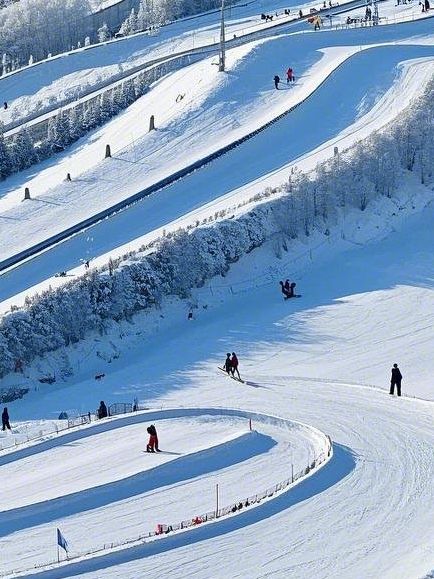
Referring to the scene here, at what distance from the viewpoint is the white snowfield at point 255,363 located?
74.8 ft

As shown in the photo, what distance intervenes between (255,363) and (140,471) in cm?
1137

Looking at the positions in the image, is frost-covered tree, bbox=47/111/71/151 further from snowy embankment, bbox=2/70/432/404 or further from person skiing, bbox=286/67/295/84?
snowy embankment, bbox=2/70/432/404

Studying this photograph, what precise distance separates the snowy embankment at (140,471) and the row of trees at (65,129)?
30054 mm

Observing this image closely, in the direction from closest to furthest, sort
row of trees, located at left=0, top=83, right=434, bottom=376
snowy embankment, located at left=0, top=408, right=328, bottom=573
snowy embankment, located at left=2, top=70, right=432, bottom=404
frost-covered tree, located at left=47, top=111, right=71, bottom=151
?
snowy embankment, located at left=0, top=408, right=328, bottom=573
row of trees, located at left=0, top=83, right=434, bottom=376
snowy embankment, located at left=2, top=70, right=432, bottom=404
frost-covered tree, located at left=47, top=111, right=71, bottom=151

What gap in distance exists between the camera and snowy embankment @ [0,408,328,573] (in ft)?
78.7

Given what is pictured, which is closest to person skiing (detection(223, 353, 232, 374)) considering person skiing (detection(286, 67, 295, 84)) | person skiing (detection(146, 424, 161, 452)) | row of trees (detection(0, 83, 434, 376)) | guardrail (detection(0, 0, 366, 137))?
row of trees (detection(0, 83, 434, 376))

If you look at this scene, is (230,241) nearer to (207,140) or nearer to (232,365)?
(232,365)

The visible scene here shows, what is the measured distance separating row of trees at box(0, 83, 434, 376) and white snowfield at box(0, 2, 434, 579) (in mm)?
522

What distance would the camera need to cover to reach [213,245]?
1710 inches

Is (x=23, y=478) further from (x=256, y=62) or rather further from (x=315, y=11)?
(x=315, y=11)

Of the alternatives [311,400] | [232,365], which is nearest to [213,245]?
[232,365]

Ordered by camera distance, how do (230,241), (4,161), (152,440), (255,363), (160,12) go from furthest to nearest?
1. (160,12)
2. (4,161)
3. (230,241)
4. (255,363)
5. (152,440)

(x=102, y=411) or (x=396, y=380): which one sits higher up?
(x=396, y=380)

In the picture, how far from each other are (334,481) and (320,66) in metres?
38.7
